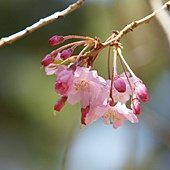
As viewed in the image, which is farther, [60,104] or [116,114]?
[116,114]

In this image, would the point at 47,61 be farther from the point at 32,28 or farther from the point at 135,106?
the point at 135,106

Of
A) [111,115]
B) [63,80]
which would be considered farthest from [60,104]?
[111,115]

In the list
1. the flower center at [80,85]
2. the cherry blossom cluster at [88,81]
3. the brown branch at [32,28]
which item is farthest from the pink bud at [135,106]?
the brown branch at [32,28]

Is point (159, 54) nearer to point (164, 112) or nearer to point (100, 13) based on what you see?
point (164, 112)

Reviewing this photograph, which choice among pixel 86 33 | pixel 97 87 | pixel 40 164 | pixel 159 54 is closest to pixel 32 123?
pixel 40 164

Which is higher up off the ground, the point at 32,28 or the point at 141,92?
the point at 32,28
